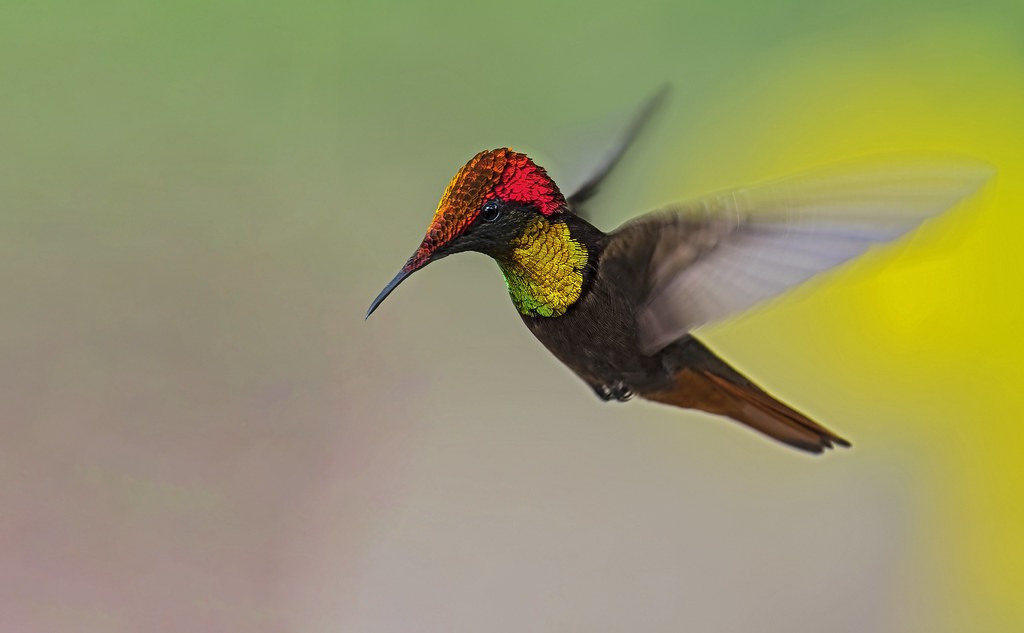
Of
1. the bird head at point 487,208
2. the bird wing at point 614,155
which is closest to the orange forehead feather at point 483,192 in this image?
the bird head at point 487,208

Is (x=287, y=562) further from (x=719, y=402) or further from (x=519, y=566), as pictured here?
(x=719, y=402)

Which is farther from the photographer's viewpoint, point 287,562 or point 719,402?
point 287,562

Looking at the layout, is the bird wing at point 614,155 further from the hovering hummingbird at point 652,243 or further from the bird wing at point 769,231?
the bird wing at point 769,231

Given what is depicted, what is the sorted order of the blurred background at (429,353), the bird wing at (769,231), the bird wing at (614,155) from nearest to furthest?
the bird wing at (769,231) → the bird wing at (614,155) → the blurred background at (429,353)

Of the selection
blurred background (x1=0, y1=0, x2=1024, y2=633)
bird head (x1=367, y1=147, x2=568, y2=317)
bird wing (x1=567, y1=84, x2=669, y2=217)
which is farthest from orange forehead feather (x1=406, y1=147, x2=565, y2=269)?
blurred background (x1=0, y1=0, x2=1024, y2=633)

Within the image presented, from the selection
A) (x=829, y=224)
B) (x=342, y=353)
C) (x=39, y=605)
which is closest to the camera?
(x=829, y=224)

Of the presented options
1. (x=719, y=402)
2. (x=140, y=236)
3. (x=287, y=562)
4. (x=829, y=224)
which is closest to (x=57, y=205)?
(x=140, y=236)

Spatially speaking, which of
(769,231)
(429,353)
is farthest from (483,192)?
(429,353)

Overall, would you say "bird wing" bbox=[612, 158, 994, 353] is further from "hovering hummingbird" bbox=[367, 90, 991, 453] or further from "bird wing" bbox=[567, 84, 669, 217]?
"bird wing" bbox=[567, 84, 669, 217]
